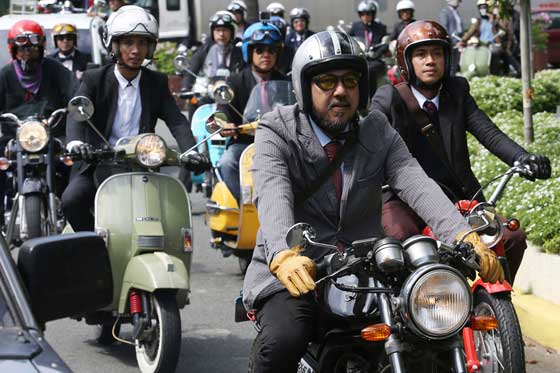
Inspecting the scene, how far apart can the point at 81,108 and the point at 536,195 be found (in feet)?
11.2

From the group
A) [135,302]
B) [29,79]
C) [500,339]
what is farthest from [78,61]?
[500,339]

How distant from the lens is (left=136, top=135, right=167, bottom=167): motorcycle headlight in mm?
6762

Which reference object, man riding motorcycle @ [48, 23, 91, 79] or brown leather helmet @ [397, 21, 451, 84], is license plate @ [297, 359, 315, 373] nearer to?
brown leather helmet @ [397, 21, 451, 84]

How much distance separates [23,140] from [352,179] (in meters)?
4.41

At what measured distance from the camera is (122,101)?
24.0 ft

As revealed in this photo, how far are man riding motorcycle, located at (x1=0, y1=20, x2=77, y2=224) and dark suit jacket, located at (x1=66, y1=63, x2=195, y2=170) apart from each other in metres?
2.51

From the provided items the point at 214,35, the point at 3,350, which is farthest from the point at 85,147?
the point at 214,35

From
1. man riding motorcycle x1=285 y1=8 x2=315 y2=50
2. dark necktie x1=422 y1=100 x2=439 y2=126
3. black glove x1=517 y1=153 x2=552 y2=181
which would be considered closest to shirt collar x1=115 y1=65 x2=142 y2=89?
dark necktie x1=422 y1=100 x2=439 y2=126

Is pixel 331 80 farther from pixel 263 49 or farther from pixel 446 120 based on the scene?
pixel 263 49

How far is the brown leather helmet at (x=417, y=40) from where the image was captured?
6.32 m

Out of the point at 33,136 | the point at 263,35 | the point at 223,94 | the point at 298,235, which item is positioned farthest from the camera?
the point at 263,35

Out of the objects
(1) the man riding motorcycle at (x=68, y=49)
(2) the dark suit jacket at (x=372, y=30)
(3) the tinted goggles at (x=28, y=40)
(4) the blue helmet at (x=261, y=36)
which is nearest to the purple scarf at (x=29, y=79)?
(3) the tinted goggles at (x=28, y=40)

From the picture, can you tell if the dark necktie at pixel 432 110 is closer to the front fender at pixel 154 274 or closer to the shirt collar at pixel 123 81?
the front fender at pixel 154 274

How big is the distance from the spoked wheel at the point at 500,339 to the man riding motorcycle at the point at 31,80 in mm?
5192
